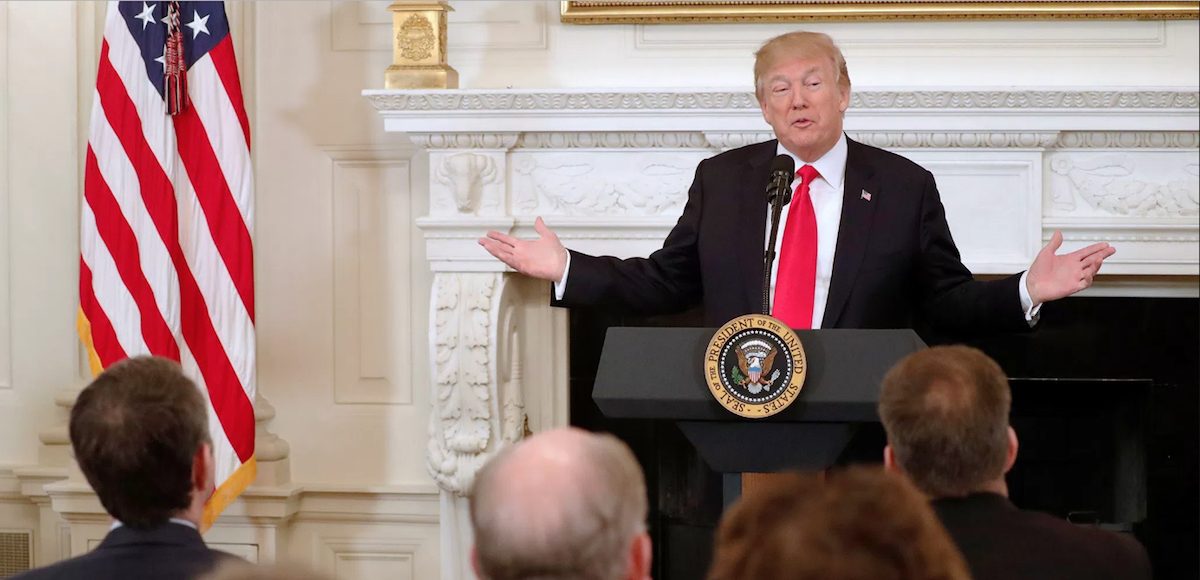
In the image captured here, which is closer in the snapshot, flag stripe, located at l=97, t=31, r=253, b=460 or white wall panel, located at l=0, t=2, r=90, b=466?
flag stripe, located at l=97, t=31, r=253, b=460

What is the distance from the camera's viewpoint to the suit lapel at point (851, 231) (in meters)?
2.73

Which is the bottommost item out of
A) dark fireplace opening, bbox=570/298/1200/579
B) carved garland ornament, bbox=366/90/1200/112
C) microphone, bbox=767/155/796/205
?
dark fireplace opening, bbox=570/298/1200/579

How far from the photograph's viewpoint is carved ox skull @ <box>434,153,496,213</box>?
4.09 meters

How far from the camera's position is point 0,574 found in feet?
14.7

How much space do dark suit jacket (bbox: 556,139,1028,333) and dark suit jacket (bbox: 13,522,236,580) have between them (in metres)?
1.18

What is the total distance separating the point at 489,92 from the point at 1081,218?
184cm

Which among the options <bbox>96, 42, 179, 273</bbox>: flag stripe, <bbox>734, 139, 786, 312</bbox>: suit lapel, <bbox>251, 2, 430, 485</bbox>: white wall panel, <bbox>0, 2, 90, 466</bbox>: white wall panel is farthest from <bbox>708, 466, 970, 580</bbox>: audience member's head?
<bbox>0, 2, 90, 466</bbox>: white wall panel

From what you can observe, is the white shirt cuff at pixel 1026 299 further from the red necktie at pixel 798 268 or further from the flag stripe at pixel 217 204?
the flag stripe at pixel 217 204

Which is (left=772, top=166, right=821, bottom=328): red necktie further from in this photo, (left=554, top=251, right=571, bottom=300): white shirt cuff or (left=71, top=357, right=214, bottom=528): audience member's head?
(left=71, top=357, right=214, bottom=528): audience member's head

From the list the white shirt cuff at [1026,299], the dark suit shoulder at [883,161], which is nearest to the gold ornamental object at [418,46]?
the dark suit shoulder at [883,161]

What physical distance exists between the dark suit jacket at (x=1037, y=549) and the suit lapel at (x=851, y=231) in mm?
1091

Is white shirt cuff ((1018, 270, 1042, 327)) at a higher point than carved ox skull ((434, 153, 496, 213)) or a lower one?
lower

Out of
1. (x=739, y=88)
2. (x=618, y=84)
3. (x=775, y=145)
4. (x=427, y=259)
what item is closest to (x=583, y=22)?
(x=618, y=84)

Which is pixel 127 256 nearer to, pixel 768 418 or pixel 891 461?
pixel 768 418
